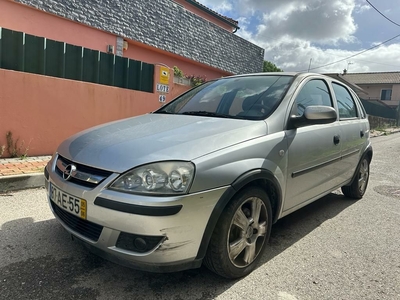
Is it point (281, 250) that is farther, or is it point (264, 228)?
point (281, 250)

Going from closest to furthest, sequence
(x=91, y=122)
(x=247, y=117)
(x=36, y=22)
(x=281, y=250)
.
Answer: (x=247, y=117) → (x=281, y=250) → (x=91, y=122) → (x=36, y=22)

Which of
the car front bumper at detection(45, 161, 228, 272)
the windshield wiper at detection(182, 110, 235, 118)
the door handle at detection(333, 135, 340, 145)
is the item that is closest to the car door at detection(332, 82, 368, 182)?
the door handle at detection(333, 135, 340, 145)

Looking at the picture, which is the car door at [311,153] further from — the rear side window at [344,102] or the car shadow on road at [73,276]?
the car shadow on road at [73,276]

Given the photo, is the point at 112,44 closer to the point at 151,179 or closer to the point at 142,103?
the point at 142,103

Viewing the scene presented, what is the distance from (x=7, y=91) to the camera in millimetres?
4930

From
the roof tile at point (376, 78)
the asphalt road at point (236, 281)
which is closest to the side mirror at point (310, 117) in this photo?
the asphalt road at point (236, 281)

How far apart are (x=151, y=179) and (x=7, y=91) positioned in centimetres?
439

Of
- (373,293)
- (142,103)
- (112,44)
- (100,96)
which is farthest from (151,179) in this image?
(112,44)

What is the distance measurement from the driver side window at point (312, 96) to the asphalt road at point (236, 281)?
133 cm

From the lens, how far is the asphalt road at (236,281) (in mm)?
2084

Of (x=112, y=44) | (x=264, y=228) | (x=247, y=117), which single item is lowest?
(x=264, y=228)

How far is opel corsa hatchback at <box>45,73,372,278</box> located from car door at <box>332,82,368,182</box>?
497mm

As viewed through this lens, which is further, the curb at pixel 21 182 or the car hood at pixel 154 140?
the curb at pixel 21 182

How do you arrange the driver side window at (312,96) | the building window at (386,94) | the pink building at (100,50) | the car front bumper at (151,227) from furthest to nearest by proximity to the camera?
the building window at (386,94) → the pink building at (100,50) → the driver side window at (312,96) → the car front bumper at (151,227)
